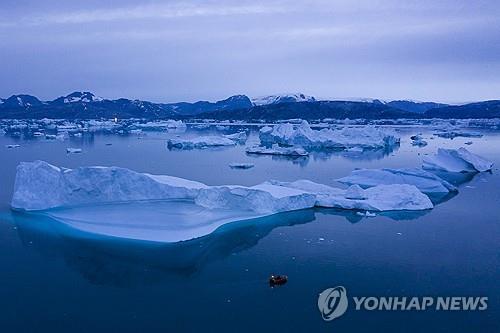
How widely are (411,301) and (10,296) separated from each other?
16.2ft

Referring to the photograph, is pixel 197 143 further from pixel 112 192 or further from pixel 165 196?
pixel 112 192

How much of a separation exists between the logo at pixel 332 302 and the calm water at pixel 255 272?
0.33ft

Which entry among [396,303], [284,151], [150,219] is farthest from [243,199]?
[284,151]

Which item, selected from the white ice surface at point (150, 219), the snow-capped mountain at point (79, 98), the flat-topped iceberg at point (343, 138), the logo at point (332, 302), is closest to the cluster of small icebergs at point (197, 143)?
the flat-topped iceberg at point (343, 138)

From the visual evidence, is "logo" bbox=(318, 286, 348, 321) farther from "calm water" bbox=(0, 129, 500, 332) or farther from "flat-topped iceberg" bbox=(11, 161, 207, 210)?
"flat-topped iceberg" bbox=(11, 161, 207, 210)

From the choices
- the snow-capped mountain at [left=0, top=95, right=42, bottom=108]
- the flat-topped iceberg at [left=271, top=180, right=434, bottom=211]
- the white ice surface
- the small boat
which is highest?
the snow-capped mountain at [left=0, top=95, right=42, bottom=108]

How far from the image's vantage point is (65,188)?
10062 millimetres

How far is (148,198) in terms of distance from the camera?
10273 mm

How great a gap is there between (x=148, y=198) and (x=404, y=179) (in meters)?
6.89

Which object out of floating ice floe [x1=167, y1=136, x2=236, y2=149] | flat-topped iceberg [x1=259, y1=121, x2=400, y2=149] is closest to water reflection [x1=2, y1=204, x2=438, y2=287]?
floating ice floe [x1=167, y1=136, x2=236, y2=149]

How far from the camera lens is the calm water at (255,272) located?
5.33 meters

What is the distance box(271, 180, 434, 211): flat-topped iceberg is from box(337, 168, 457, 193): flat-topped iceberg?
1733mm

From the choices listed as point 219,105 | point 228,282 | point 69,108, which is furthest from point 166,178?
point 219,105

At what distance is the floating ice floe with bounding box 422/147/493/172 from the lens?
16719mm
